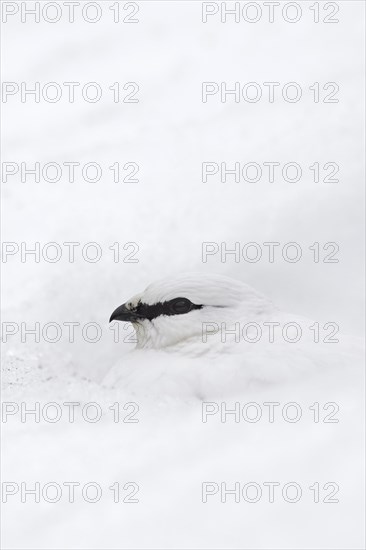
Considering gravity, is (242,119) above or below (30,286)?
above

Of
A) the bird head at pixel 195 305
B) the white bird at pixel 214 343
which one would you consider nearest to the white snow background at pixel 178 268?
the white bird at pixel 214 343

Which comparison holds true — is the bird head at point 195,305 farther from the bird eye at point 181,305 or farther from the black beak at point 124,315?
the black beak at point 124,315

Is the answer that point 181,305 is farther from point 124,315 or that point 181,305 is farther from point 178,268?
point 178,268

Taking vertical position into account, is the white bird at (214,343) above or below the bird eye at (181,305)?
below

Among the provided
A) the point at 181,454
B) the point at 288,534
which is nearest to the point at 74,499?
the point at 181,454

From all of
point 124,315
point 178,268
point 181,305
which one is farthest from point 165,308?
point 178,268

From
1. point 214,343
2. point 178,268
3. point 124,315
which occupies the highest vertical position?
point 178,268

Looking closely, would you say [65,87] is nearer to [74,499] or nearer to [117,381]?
[117,381]
